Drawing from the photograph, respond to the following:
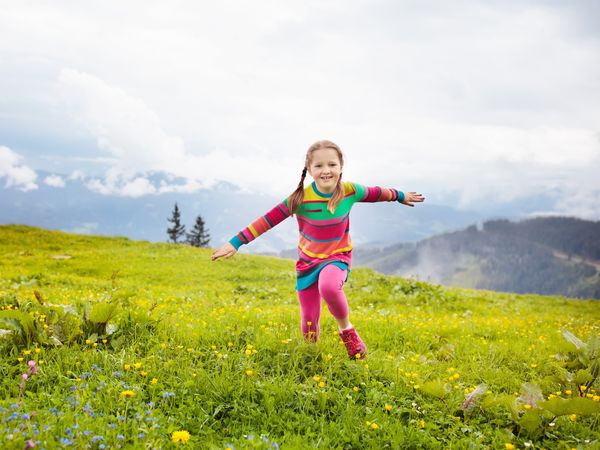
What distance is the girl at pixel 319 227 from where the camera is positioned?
5379mm

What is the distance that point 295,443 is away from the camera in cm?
354

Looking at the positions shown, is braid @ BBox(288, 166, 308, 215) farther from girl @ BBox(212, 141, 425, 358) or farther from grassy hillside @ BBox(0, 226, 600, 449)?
grassy hillside @ BBox(0, 226, 600, 449)

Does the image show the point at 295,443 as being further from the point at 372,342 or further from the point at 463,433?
the point at 372,342

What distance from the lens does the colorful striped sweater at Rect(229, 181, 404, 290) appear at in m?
5.46

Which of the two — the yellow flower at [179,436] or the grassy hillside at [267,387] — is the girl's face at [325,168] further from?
the yellow flower at [179,436]

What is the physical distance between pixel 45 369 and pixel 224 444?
2303mm

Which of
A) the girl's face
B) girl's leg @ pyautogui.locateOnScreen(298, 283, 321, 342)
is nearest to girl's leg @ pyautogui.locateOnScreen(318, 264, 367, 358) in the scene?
girl's leg @ pyautogui.locateOnScreen(298, 283, 321, 342)

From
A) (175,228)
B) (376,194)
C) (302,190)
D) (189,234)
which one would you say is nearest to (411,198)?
(376,194)

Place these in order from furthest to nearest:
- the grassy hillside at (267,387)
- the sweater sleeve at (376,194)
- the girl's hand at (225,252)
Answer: the sweater sleeve at (376,194), the girl's hand at (225,252), the grassy hillside at (267,387)

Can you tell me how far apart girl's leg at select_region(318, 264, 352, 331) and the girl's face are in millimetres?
1048

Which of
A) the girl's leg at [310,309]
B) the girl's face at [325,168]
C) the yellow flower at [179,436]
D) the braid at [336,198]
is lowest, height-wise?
the yellow flower at [179,436]

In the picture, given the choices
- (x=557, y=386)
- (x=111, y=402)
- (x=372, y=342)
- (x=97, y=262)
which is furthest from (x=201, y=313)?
(x=97, y=262)

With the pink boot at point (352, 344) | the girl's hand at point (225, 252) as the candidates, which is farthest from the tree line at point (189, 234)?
the pink boot at point (352, 344)

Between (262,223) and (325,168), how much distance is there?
42.5 inches
